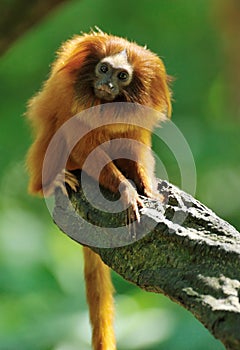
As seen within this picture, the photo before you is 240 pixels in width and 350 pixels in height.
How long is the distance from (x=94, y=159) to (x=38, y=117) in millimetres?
389

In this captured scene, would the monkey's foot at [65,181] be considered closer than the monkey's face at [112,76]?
Yes

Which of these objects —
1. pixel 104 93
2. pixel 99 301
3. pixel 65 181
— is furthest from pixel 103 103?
pixel 99 301

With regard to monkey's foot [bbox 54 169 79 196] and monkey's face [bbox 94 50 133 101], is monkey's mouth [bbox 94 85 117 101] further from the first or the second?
monkey's foot [bbox 54 169 79 196]

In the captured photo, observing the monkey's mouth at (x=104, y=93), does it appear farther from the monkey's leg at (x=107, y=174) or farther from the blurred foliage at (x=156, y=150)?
the blurred foliage at (x=156, y=150)

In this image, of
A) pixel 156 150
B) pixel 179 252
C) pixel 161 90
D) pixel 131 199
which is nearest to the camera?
pixel 179 252

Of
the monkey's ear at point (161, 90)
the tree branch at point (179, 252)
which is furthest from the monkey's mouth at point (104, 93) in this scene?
the tree branch at point (179, 252)

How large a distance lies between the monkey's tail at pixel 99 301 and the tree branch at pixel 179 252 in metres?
0.58

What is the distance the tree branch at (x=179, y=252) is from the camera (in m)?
2.10

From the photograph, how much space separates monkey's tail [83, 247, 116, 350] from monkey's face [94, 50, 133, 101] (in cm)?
68

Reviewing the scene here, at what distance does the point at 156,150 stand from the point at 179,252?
3350 mm

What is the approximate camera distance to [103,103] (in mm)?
3145

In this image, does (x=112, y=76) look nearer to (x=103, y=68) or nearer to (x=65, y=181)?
(x=103, y=68)

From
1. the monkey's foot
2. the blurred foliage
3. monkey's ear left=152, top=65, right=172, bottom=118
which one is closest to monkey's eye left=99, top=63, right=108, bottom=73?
monkey's ear left=152, top=65, right=172, bottom=118

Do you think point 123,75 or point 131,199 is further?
point 123,75
